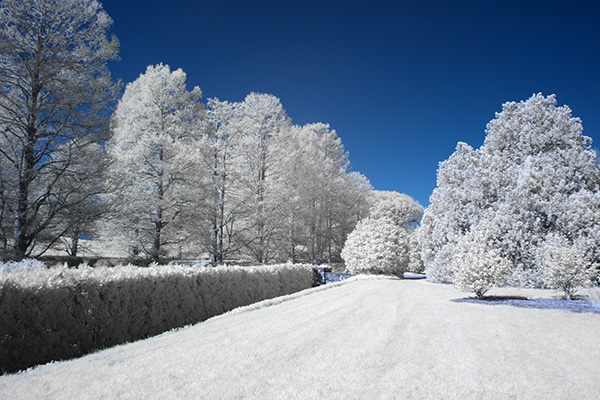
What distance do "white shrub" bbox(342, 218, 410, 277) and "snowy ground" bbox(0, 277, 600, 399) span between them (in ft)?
40.4

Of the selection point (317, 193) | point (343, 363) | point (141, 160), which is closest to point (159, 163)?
Answer: point (141, 160)

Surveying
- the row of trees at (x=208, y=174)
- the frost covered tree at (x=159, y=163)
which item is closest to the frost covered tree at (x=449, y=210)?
the row of trees at (x=208, y=174)

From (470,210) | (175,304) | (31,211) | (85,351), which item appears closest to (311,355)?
(85,351)

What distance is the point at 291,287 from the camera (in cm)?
1220

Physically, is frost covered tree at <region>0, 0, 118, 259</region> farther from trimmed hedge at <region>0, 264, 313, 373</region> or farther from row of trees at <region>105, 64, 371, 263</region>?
trimmed hedge at <region>0, 264, 313, 373</region>

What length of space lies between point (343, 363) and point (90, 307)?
3.88m

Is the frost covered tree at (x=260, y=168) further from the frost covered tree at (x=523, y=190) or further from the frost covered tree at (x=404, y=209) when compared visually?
the frost covered tree at (x=404, y=209)

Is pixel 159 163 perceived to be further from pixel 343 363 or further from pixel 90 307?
pixel 343 363

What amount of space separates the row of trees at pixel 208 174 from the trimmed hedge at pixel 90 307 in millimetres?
3849

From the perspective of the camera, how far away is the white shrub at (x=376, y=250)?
1783cm

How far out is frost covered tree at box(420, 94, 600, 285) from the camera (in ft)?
38.3

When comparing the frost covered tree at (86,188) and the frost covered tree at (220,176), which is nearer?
the frost covered tree at (86,188)

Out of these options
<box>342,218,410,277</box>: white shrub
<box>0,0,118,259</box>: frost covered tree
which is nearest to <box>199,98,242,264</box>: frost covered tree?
<box>0,0,118,259</box>: frost covered tree

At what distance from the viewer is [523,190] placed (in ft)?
40.6
